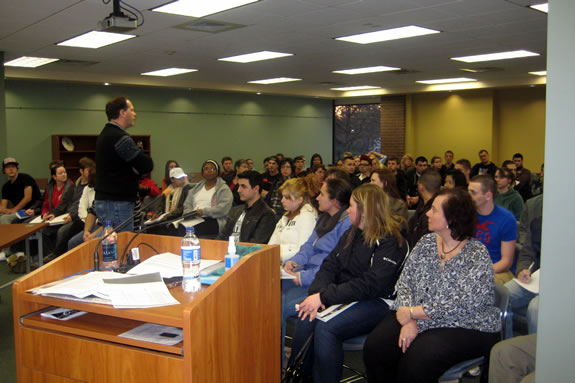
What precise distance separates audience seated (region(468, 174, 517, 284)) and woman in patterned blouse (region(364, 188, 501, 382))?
84 cm

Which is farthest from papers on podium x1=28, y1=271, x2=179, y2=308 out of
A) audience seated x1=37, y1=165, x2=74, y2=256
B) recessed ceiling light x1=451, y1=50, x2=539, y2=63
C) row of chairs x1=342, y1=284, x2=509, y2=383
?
recessed ceiling light x1=451, y1=50, x2=539, y2=63

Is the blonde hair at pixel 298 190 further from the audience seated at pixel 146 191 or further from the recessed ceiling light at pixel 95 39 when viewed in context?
the recessed ceiling light at pixel 95 39

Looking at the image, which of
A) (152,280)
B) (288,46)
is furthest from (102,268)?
(288,46)

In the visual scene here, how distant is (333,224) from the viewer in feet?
11.7

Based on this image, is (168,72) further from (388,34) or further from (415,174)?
(415,174)

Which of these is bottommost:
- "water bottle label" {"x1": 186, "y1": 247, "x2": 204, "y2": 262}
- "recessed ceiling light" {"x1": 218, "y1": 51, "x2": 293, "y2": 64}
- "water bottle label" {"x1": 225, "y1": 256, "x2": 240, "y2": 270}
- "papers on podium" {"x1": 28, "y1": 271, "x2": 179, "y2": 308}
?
"papers on podium" {"x1": 28, "y1": 271, "x2": 179, "y2": 308}

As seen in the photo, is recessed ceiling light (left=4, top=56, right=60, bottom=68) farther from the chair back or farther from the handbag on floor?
the chair back

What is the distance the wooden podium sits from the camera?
6.21 feet

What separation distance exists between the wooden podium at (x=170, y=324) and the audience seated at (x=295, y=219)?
4.45ft

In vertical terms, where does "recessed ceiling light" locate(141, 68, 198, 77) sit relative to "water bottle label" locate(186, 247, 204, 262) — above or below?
above

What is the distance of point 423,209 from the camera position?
4.09 meters

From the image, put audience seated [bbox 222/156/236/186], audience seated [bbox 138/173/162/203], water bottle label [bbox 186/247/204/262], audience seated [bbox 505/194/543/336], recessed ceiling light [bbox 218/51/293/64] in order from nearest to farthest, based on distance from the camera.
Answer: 1. water bottle label [bbox 186/247/204/262]
2. audience seated [bbox 505/194/543/336]
3. audience seated [bbox 138/173/162/203]
4. recessed ceiling light [bbox 218/51/293/64]
5. audience seated [bbox 222/156/236/186]

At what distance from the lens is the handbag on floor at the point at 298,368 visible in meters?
2.74

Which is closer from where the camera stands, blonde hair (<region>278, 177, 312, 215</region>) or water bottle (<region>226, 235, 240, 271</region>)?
water bottle (<region>226, 235, 240, 271</region>)
